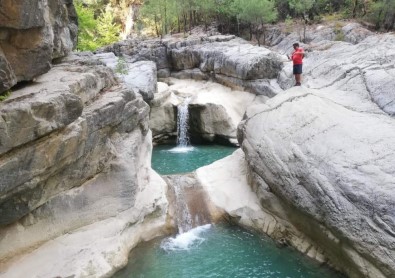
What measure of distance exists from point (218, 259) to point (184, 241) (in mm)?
1481

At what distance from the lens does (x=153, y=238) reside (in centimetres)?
1310

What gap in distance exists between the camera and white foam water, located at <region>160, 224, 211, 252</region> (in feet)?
41.9

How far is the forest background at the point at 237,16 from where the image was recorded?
34844 mm

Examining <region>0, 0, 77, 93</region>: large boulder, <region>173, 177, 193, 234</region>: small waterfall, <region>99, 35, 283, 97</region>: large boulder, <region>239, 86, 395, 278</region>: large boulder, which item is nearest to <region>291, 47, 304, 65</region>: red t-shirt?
<region>239, 86, 395, 278</region>: large boulder

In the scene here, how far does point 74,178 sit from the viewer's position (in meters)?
11.7

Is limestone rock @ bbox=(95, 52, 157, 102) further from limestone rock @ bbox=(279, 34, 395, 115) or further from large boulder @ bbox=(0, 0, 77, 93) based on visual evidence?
large boulder @ bbox=(0, 0, 77, 93)

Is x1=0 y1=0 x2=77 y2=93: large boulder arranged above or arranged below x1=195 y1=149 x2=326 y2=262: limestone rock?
above

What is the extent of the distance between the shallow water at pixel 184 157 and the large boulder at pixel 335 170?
7.24 meters

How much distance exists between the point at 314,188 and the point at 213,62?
66.0 feet

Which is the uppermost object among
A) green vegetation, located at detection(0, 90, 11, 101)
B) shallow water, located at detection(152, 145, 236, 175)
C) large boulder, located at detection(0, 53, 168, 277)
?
green vegetation, located at detection(0, 90, 11, 101)

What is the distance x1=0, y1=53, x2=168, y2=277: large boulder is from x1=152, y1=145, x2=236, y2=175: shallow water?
645 centimetres

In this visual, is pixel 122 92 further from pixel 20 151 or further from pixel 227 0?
pixel 227 0

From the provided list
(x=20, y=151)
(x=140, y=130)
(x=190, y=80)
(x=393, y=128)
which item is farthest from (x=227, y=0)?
(x=20, y=151)

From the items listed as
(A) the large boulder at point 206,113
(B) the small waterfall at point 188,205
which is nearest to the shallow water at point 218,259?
(B) the small waterfall at point 188,205
